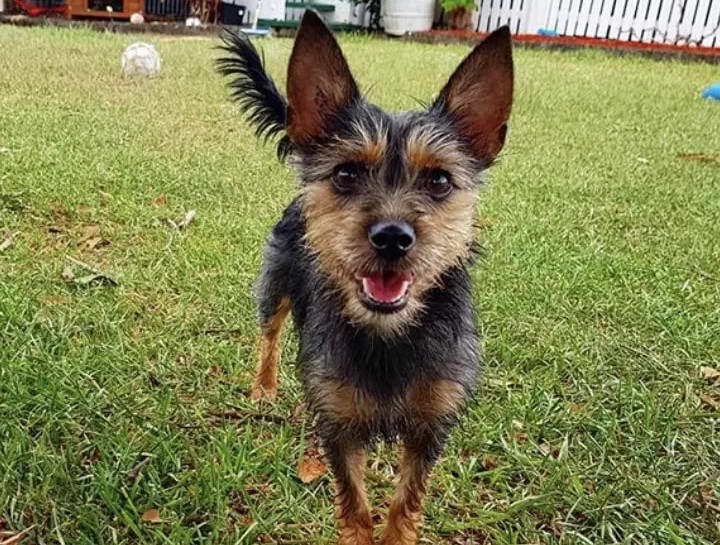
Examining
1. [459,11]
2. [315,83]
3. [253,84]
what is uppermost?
[459,11]

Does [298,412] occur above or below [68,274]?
below

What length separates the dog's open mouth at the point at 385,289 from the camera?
Result: 208 cm

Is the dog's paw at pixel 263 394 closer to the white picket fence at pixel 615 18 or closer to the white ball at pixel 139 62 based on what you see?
the white ball at pixel 139 62

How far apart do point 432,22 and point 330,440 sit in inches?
659

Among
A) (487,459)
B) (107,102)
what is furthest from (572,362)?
(107,102)

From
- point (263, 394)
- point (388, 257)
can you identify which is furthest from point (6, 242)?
point (388, 257)

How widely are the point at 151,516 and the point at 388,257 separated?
1118 millimetres

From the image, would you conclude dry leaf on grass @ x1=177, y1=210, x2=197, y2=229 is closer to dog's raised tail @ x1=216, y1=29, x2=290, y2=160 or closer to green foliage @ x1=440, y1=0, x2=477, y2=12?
dog's raised tail @ x1=216, y1=29, x2=290, y2=160

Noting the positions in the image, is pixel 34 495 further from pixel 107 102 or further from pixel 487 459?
pixel 107 102

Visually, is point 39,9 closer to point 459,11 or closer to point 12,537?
point 459,11

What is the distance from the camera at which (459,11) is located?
17.0 m

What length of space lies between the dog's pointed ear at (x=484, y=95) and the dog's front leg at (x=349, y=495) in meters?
1.04

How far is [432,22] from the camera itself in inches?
691

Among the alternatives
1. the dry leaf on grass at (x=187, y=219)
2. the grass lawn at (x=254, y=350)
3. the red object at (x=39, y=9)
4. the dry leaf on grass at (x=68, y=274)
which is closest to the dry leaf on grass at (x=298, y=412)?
the grass lawn at (x=254, y=350)
